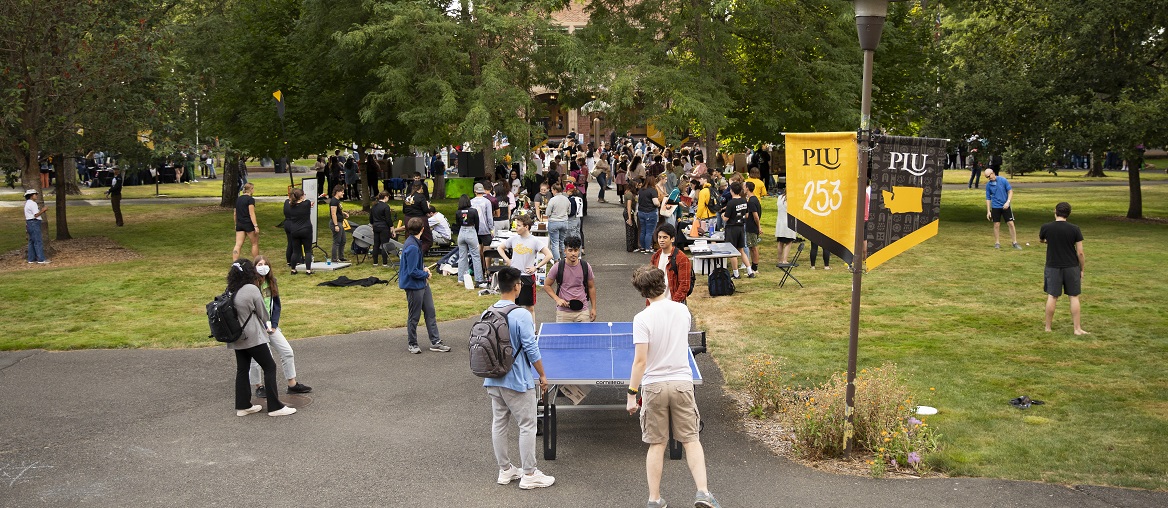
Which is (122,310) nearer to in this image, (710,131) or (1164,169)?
(710,131)

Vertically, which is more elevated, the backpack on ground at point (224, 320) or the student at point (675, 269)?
the student at point (675, 269)

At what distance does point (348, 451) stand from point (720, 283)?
8.95 metres

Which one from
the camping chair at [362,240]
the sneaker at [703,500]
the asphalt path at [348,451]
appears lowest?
the asphalt path at [348,451]

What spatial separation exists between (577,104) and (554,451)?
63.5 feet

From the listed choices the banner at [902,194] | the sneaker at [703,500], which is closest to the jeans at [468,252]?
the banner at [902,194]

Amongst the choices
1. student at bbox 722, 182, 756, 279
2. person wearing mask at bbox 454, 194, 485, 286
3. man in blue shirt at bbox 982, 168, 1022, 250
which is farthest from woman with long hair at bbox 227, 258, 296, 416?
man in blue shirt at bbox 982, 168, 1022, 250

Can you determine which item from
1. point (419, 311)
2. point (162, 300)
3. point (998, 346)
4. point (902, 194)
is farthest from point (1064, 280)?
point (162, 300)

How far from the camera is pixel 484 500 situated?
7.54m

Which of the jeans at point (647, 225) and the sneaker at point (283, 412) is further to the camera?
the jeans at point (647, 225)

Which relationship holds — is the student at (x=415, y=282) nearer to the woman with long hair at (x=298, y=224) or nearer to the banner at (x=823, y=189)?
the banner at (x=823, y=189)

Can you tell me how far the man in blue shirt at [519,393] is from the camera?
7492mm

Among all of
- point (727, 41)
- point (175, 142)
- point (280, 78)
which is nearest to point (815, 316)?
point (727, 41)

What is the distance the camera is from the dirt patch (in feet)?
70.8

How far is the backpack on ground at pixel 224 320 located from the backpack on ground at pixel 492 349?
3.02 m
